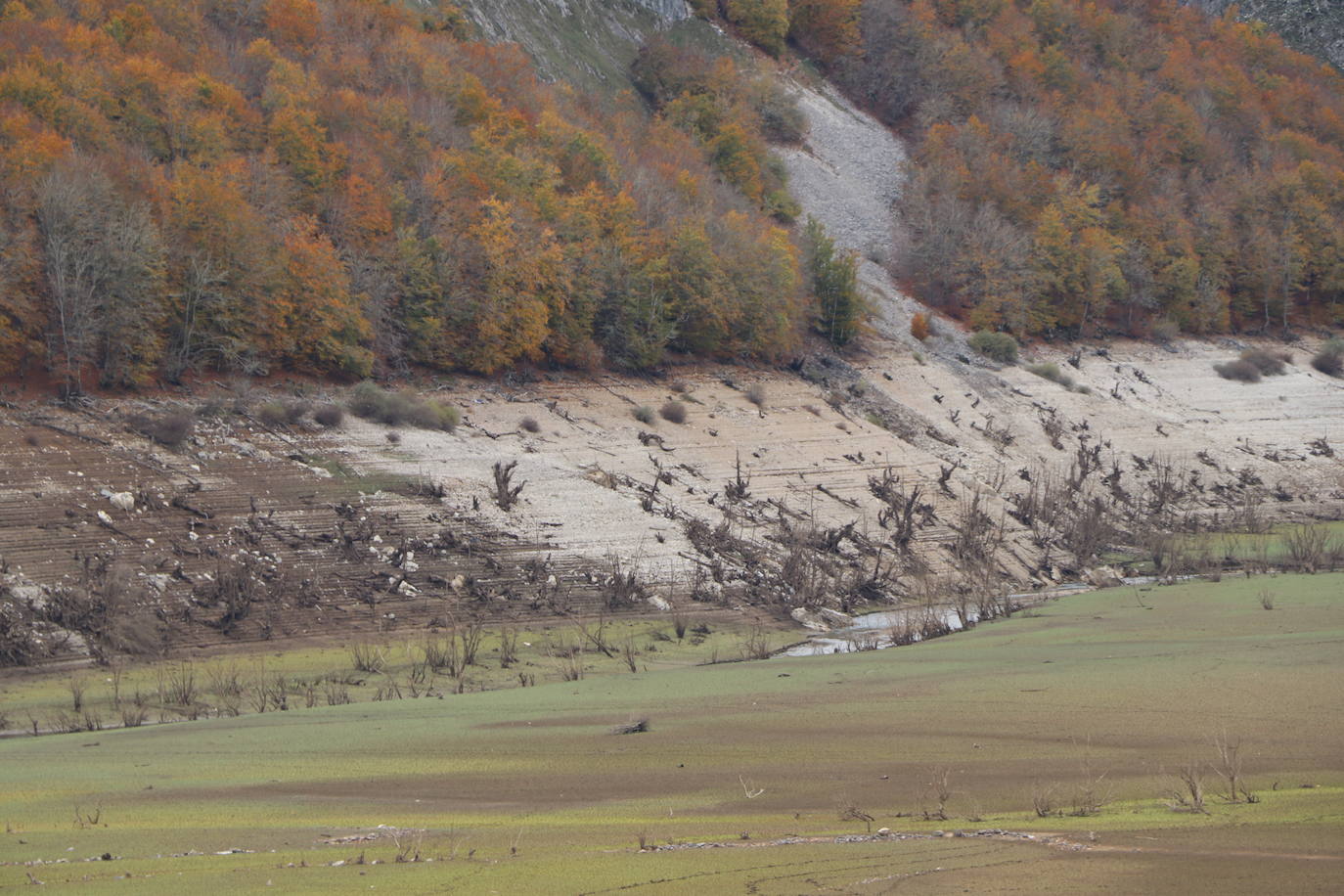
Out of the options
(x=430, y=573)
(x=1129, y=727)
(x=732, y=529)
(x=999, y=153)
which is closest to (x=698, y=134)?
(x=999, y=153)

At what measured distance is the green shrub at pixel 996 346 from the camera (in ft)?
211

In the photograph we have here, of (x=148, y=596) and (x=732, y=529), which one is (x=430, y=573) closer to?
(x=148, y=596)

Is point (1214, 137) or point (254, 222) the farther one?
point (1214, 137)

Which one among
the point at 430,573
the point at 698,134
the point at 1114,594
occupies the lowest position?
the point at 430,573

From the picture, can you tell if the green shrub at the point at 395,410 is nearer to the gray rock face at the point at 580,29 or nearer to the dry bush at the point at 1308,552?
the dry bush at the point at 1308,552

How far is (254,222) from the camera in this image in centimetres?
4056

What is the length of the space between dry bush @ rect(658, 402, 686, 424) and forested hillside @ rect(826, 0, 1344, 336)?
2632cm

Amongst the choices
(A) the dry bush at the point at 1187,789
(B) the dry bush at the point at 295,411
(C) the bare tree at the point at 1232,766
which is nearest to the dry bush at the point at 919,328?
(B) the dry bush at the point at 295,411

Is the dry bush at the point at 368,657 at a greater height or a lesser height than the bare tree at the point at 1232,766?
lesser

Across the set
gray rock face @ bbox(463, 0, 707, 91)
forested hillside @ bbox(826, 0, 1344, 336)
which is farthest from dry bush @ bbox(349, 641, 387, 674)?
gray rock face @ bbox(463, 0, 707, 91)

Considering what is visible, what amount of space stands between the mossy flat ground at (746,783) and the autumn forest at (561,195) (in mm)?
22823

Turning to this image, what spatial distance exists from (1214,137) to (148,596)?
88054 mm

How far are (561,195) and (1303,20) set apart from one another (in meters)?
111

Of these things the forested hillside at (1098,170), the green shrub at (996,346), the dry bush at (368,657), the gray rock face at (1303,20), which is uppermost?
the gray rock face at (1303,20)
